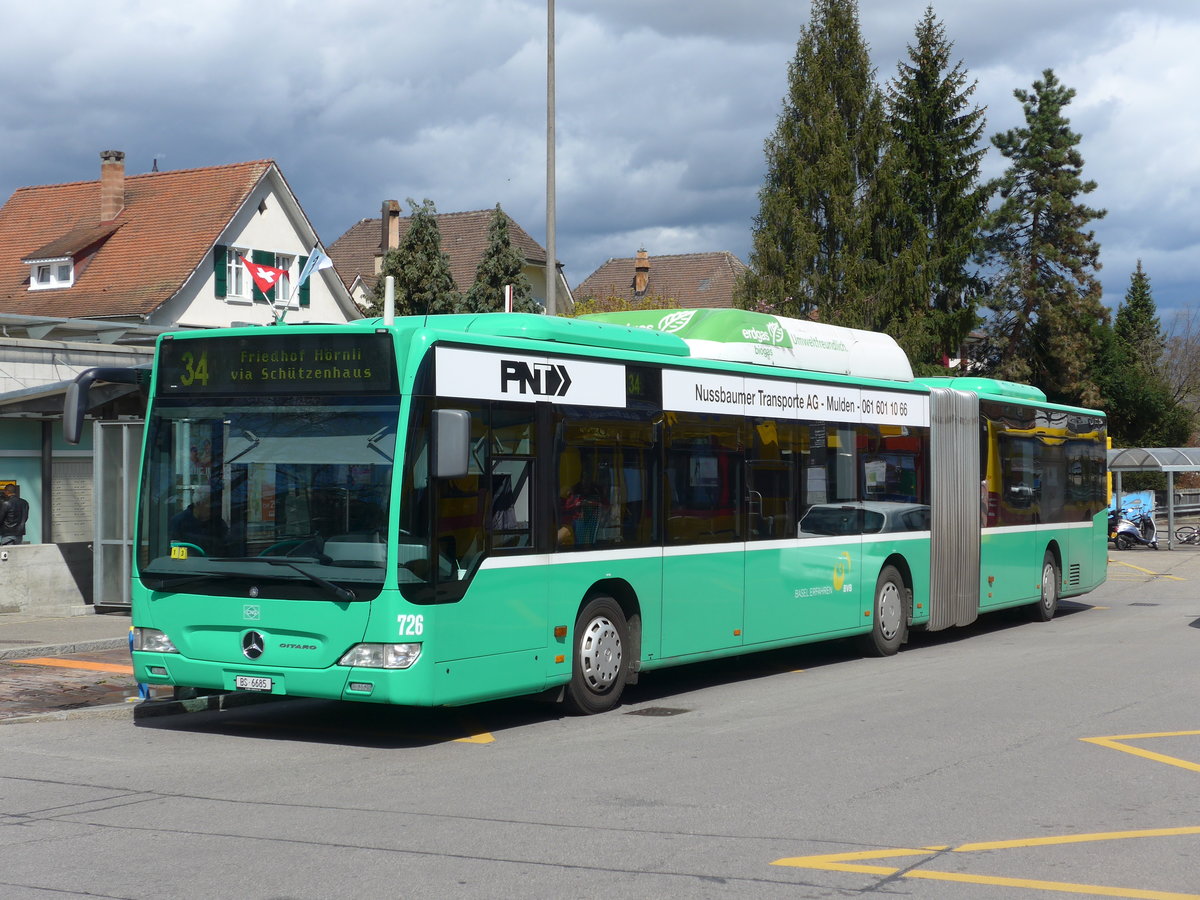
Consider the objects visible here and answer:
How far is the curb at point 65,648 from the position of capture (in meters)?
14.6

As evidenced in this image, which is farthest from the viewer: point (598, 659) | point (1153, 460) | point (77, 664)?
point (1153, 460)

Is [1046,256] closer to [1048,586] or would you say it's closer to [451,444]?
[1048,586]

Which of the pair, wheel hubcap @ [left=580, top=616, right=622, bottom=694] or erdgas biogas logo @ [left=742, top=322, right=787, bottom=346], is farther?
erdgas biogas logo @ [left=742, top=322, right=787, bottom=346]

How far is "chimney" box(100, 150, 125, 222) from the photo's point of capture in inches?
1889

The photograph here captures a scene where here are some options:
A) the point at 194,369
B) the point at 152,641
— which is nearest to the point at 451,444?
the point at 194,369

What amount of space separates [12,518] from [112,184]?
3201 centimetres

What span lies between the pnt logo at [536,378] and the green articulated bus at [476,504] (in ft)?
0.06

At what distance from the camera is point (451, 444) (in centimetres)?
961

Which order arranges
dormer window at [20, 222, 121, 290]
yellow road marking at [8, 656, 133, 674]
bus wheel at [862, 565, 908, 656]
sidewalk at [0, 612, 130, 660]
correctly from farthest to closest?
dormer window at [20, 222, 121, 290] < bus wheel at [862, 565, 908, 656] < sidewalk at [0, 612, 130, 660] < yellow road marking at [8, 656, 133, 674]

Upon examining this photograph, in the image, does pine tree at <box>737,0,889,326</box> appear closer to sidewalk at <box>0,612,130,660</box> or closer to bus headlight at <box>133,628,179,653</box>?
sidewalk at <box>0,612,130,660</box>

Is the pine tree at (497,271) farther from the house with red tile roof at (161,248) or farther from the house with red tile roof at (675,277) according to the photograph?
the house with red tile roof at (675,277)

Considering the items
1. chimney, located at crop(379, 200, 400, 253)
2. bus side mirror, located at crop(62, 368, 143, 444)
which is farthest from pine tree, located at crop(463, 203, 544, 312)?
bus side mirror, located at crop(62, 368, 143, 444)

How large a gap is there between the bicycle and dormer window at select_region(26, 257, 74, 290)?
35.2 metres

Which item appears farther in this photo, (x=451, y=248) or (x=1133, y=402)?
(x=451, y=248)
